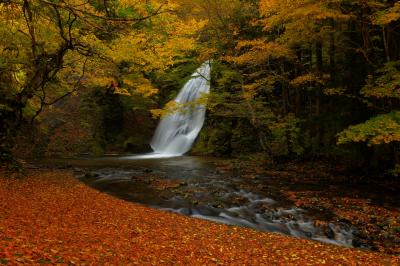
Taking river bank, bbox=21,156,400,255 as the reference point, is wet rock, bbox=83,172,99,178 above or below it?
above

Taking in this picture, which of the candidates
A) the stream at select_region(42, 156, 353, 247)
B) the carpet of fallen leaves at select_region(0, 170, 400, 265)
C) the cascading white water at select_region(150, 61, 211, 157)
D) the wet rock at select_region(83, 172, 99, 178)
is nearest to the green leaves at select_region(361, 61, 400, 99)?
the stream at select_region(42, 156, 353, 247)

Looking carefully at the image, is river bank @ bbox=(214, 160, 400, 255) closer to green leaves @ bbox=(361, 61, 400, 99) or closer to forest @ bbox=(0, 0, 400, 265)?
forest @ bbox=(0, 0, 400, 265)

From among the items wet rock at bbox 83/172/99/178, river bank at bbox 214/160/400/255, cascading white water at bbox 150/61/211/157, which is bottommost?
river bank at bbox 214/160/400/255

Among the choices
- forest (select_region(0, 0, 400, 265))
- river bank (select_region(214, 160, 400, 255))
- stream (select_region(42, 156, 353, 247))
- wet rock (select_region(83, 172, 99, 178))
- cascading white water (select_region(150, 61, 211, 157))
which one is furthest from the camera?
cascading white water (select_region(150, 61, 211, 157))

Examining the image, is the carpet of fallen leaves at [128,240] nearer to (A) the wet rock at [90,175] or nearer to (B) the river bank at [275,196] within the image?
(B) the river bank at [275,196]

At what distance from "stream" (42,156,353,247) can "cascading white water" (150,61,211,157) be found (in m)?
7.27

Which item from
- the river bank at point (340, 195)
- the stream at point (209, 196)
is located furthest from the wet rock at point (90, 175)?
the river bank at point (340, 195)

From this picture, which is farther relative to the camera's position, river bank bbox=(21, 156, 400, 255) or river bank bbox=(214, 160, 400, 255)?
river bank bbox=(21, 156, 400, 255)

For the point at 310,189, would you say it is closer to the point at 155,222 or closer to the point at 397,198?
the point at 397,198

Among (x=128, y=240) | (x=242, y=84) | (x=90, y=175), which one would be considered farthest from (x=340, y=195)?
→ (x=90, y=175)

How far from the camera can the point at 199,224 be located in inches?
351

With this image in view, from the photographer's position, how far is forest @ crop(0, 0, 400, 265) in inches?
399

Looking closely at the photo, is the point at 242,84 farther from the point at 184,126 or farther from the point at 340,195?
the point at 184,126

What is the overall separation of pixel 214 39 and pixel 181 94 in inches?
344
